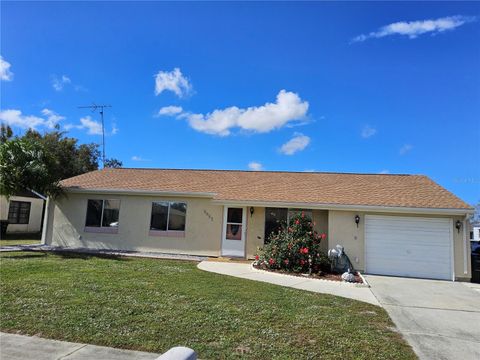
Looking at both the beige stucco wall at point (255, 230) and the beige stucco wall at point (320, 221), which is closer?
the beige stucco wall at point (320, 221)

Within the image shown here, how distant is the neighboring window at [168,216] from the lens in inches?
613

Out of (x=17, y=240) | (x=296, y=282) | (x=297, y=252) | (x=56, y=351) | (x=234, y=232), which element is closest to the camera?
(x=56, y=351)

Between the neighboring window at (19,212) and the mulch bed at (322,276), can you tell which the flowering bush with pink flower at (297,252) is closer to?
the mulch bed at (322,276)

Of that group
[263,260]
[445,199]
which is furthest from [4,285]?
[445,199]

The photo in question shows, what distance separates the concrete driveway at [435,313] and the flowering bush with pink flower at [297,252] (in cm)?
188

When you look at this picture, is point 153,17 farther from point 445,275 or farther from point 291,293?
point 445,275

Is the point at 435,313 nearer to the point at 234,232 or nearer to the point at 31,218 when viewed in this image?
the point at 234,232

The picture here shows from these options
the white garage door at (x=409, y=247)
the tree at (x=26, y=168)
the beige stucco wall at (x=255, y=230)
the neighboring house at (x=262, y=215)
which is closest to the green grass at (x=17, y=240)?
the neighboring house at (x=262, y=215)

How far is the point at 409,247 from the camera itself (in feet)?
42.4

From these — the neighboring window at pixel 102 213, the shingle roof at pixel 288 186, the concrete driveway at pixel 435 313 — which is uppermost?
the shingle roof at pixel 288 186

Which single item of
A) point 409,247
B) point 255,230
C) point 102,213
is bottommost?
point 409,247

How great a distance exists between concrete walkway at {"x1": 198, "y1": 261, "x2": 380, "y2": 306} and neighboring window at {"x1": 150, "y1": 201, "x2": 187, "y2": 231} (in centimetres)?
326

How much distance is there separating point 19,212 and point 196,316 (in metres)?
24.1

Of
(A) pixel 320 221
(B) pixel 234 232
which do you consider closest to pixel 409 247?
(A) pixel 320 221
